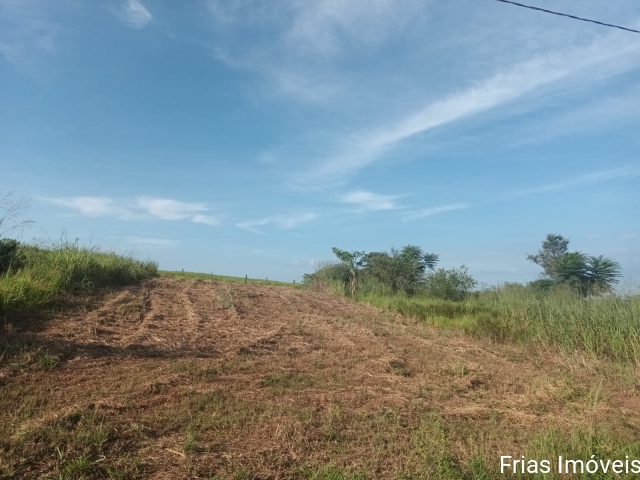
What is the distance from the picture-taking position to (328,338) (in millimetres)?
8648

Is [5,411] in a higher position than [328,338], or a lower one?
lower

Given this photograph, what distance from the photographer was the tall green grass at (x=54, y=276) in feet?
23.2

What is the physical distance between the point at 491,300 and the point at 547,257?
1334 cm

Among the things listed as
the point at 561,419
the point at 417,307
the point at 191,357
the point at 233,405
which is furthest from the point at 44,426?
the point at 417,307

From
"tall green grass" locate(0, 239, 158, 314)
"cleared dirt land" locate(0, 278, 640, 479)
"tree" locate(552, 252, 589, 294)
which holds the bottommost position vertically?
"cleared dirt land" locate(0, 278, 640, 479)

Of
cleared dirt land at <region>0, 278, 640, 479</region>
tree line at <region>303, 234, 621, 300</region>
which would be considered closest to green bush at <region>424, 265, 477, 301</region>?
tree line at <region>303, 234, 621, 300</region>

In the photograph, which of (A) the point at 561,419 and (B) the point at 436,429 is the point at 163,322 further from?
(A) the point at 561,419

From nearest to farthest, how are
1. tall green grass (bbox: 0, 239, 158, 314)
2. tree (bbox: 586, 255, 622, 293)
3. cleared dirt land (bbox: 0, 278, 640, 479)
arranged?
1. cleared dirt land (bbox: 0, 278, 640, 479)
2. tall green grass (bbox: 0, 239, 158, 314)
3. tree (bbox: 586, 255, 622, 293)

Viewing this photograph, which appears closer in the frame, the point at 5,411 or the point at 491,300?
the point at 5,411

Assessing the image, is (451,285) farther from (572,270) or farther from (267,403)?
(267,403)

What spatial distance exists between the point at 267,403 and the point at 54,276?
6.33m

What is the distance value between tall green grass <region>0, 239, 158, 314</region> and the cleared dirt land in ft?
1.94

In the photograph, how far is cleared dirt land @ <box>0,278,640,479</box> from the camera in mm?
3334

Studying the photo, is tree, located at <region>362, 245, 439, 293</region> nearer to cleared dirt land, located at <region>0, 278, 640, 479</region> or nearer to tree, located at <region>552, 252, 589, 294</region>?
tree, located at <region>552, 252, 589, 294</region>
